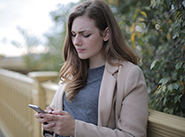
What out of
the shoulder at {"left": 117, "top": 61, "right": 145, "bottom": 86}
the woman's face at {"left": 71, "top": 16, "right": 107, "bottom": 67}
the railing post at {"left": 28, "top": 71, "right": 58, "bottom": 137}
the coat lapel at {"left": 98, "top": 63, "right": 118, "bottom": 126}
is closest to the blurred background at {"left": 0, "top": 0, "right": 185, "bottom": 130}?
the shoulder at {"left": 117, "top": 61, "right": 145, "bottom": 86}

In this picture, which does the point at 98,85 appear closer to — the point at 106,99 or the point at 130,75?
the point at 106,99

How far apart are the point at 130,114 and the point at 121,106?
0.09m

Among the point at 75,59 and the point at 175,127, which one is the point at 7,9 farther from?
the point at 175,127

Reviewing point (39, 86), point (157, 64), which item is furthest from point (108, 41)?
point (39, 86)

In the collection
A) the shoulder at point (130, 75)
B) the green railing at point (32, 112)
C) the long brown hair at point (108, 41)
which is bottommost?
the green railing at point (32, 112)

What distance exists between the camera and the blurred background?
1.13m

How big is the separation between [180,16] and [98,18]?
1.96ft

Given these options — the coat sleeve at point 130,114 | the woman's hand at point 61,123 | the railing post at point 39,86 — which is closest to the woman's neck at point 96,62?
the coat sleeve at point 130,114

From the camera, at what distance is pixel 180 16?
1.12 metres

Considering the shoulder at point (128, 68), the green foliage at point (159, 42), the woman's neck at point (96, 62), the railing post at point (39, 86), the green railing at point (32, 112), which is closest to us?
the green railing at point (32, 112)

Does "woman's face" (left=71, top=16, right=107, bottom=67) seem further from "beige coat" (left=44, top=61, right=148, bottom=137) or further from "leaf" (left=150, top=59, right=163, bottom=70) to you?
"leaf" (left=150, top=59, right=163, bottom=70)

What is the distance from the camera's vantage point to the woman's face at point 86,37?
1.10 m

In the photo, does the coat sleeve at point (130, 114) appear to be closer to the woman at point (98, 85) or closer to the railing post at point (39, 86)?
the woman at point (98, 85)

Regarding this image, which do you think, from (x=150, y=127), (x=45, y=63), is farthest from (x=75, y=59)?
(x=45, y=63)
